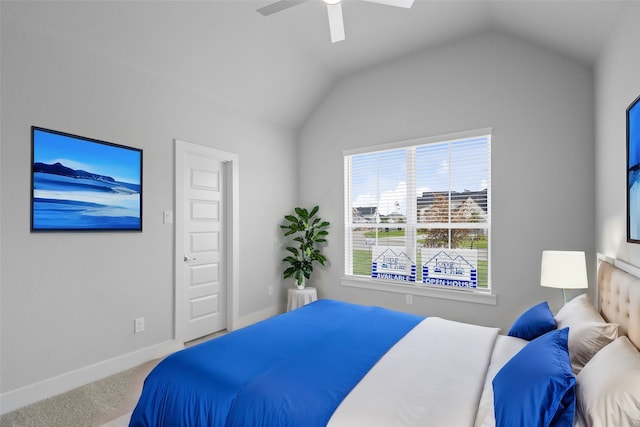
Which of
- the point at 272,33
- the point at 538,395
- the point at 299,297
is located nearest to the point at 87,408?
the point at 299,297

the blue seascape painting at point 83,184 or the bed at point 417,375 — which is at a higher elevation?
the blue seascape painting at point 83,184

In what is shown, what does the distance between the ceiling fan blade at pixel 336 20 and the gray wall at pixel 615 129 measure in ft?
5.66

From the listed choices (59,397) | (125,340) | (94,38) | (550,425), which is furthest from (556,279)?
(94,38)

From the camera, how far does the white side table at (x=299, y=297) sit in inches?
170

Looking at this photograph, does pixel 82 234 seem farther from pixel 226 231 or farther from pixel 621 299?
pixel 621 299

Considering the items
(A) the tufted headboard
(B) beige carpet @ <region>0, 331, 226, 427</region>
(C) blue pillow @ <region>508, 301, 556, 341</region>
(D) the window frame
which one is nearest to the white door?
(B) beige carpet @ <region>0, 331, 226, 427</region>

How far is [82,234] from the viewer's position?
8.87 feet

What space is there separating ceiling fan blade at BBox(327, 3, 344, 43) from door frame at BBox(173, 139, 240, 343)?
1925 mm

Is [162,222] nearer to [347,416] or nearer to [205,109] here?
[205,109]

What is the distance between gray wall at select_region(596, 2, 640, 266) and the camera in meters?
1.96

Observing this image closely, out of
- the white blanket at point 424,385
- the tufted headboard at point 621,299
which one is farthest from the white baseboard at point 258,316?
the tufted headboard at point 621,299

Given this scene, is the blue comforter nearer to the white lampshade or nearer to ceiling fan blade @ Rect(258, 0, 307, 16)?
the white lampshade

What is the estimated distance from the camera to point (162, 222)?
331 centimetres

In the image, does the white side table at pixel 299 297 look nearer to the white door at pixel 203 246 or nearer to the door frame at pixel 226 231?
the door frame at pixel 226 231
